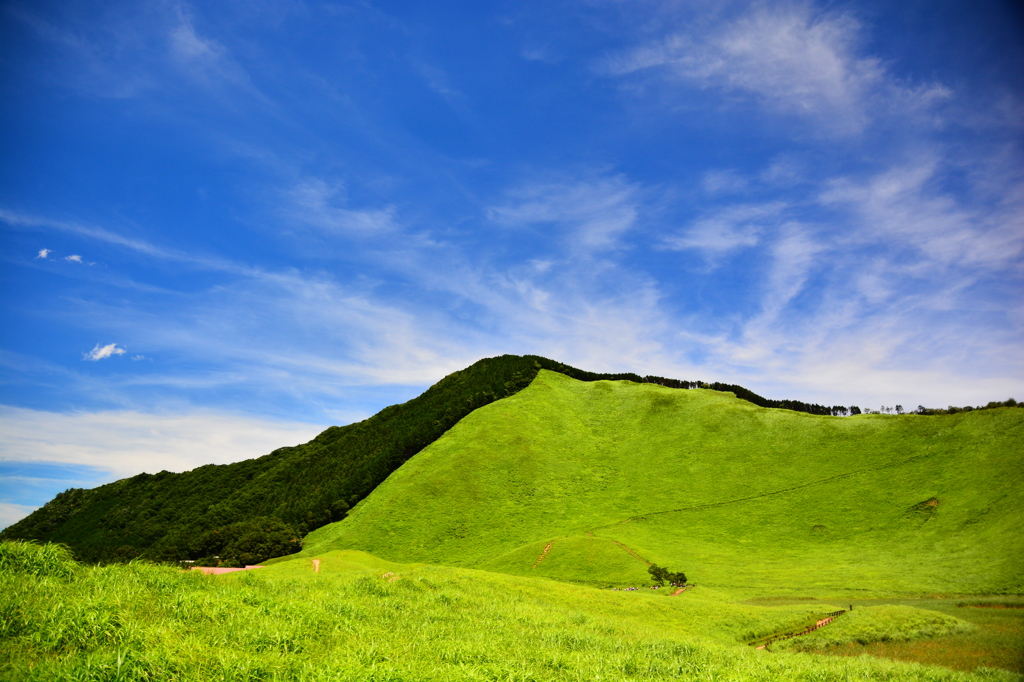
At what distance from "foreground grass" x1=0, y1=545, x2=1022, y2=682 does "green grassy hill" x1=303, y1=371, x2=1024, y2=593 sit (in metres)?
42.9

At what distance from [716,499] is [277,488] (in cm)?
9573

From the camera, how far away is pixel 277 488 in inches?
4830

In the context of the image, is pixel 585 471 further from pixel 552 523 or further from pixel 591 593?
pixel 591 593

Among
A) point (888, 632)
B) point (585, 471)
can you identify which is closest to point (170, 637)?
point (888, 632)

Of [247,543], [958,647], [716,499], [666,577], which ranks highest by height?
[716,499]

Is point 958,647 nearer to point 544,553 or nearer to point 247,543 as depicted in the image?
point 544,553

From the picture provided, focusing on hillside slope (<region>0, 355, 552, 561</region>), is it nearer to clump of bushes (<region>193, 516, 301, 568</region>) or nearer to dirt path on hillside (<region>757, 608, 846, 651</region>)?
clump of bushes (<region>193, 516, 301, 568</region>)

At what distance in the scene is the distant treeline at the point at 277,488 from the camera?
334ft

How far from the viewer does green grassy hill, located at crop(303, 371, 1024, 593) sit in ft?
209

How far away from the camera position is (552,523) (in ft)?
288

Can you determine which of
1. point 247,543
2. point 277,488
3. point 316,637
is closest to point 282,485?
point 277,488

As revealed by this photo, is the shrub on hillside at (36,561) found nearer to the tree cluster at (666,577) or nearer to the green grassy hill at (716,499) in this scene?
the tree cluster at (666,577)

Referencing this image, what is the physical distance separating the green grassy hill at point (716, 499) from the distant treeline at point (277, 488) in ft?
23.1

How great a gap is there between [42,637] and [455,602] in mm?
16826
